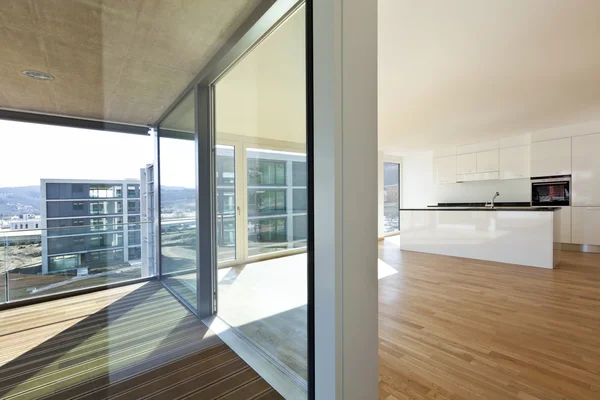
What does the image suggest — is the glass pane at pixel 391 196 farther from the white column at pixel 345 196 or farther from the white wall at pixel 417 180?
the white column at pixel 345 196

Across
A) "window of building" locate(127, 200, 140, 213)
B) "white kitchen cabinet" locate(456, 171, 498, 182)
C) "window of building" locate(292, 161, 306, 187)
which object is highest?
"white kitchen cabinet" locate(456, 171, 498, 182)

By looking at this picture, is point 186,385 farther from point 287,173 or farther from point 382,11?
point 382,11

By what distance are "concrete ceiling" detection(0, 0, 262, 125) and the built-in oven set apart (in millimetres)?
6597

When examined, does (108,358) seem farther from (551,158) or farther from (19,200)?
(551,158)

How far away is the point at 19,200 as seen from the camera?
4.06 ft

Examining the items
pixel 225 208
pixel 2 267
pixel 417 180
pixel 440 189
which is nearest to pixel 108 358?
pixel 2 267

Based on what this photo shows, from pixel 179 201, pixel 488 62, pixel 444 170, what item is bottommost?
pixel 179 201

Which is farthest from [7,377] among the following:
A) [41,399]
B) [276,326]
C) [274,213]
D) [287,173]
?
[287,173]

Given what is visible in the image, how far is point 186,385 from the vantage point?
1.63m

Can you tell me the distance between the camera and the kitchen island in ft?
13.4

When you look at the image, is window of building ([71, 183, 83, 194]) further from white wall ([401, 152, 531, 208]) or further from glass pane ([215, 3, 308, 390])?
white wall ([401, 152, 531, 208])

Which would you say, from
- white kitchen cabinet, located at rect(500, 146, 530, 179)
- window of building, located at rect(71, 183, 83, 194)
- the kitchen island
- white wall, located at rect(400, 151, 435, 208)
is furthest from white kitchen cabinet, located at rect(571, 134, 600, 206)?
window of building, located at rect(71, 183, 83, 194)

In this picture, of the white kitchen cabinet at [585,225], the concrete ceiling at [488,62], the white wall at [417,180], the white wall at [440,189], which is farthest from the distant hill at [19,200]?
the white wall at [417,180]

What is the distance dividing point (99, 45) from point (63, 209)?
1.15 metres
